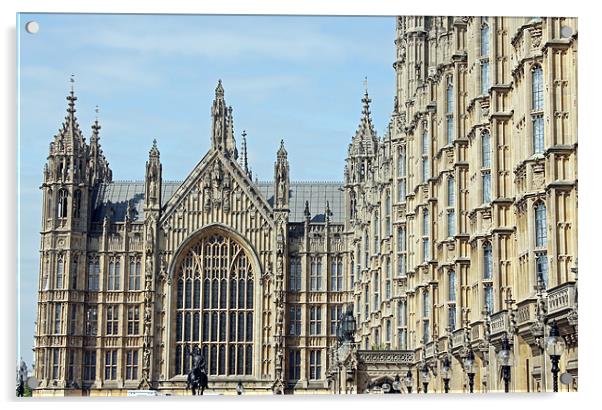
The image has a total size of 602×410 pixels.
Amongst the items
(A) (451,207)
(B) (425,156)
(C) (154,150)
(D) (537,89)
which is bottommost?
(A) (451,207)

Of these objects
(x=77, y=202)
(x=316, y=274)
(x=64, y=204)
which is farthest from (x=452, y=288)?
(x=77, y=202)

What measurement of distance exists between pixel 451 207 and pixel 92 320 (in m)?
25.8

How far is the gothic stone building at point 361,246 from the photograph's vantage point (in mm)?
26734

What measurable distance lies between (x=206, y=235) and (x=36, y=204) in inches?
1309

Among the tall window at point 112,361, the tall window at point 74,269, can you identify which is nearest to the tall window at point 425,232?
the tall window at point 112,361

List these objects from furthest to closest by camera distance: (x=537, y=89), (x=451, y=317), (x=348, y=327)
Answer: (x=348, y=327) → (x=451, y=317) → (x=537, y=89)

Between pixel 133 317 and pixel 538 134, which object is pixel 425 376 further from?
pixel 133 317

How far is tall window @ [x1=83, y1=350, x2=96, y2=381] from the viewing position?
5331 cm

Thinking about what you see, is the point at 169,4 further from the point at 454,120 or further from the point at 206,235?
the point at 206,235

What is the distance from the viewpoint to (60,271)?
5847 cm

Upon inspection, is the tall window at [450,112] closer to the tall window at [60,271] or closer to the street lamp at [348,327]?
the street lamp at [348,327]

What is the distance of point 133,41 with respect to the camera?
2552 centimetres

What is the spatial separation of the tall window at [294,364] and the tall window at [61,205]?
35.7 feet

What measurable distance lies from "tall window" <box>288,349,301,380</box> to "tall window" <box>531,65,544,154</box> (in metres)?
32.0
